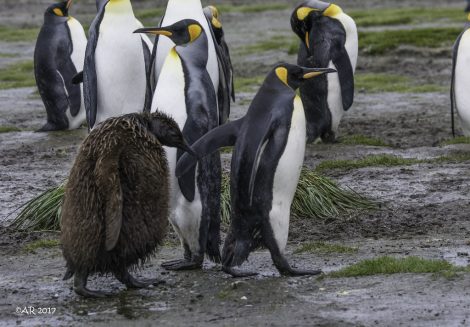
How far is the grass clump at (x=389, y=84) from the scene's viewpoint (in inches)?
604

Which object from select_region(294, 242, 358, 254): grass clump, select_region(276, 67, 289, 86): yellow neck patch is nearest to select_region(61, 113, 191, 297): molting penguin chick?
select_region(276, 67, 289, 86): yellow neck patch

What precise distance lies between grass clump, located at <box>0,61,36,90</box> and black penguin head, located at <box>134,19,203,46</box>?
10.2 meters

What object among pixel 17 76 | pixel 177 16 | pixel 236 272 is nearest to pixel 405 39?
pixel 17 76

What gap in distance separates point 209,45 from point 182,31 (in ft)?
1.86

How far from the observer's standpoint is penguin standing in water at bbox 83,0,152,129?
31.0 feet

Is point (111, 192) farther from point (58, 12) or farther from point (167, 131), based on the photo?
point (58, 12)

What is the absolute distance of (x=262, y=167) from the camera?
6461mm

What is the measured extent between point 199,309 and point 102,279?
1123mm

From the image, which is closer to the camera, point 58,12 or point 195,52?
point 195,52

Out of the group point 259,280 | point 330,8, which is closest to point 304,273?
point 259,280

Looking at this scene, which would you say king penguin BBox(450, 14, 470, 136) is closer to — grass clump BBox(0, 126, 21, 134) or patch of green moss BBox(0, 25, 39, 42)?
grass clump BBox(0, 126, 21, 134)

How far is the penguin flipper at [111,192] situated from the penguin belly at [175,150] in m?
0.89

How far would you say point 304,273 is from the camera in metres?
6.39

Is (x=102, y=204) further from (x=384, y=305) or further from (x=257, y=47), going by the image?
(x=257, y=47)
